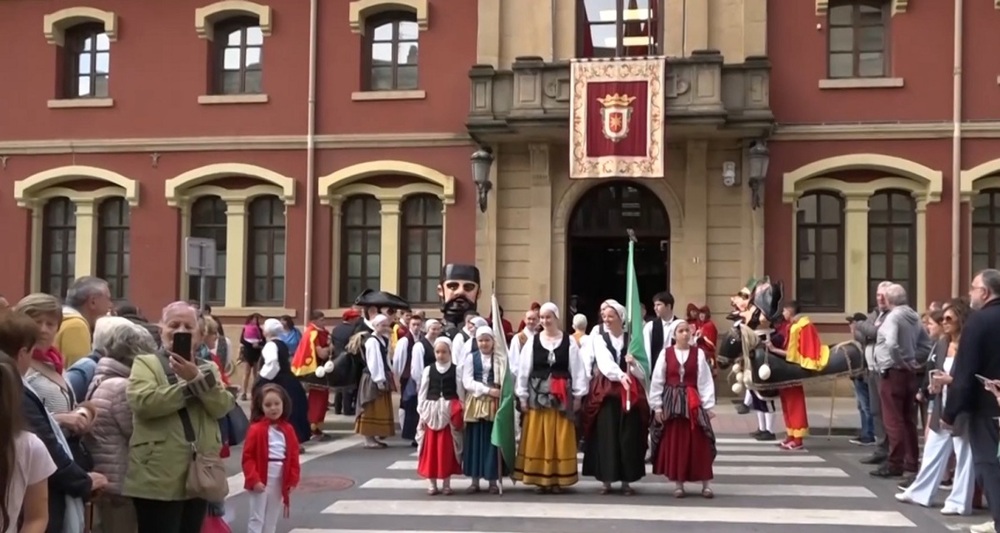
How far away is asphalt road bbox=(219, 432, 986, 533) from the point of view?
8406 millimetres

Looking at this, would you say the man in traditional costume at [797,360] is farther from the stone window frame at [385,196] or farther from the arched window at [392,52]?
the arched window at [392,52]

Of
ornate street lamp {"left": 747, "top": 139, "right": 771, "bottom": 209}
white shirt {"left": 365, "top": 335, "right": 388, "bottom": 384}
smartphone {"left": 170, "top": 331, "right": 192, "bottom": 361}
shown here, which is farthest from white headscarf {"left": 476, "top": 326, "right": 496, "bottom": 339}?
ornate street lamp {"left": 747, "top": 139, "right": 771, "bottom": 209}

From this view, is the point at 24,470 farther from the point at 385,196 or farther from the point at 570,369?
the point at 385,196

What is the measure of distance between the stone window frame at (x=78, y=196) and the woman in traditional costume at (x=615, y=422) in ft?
45.6

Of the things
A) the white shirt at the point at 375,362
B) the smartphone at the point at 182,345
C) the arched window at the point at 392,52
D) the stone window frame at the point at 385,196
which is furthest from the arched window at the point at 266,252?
the smartphone at the point at 182,345

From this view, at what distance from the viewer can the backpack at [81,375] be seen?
595 cm

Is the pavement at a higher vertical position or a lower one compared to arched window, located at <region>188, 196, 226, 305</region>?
lower

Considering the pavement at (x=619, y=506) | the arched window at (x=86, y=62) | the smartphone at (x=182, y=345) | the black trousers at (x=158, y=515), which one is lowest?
the pavement at (x=619, y=506)

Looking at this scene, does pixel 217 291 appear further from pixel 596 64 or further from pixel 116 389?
pixel 116 389

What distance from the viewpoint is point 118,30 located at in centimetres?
2100

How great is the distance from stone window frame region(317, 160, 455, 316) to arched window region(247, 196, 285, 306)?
1.12 meters

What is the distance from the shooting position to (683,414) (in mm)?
9570

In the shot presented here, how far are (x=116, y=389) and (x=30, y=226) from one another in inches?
687

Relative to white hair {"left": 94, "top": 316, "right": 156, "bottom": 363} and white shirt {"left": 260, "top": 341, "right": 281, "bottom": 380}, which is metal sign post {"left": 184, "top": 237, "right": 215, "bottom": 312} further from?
white hair {"left": 94, "top": 316, "right": 156, "bottom": 363}
